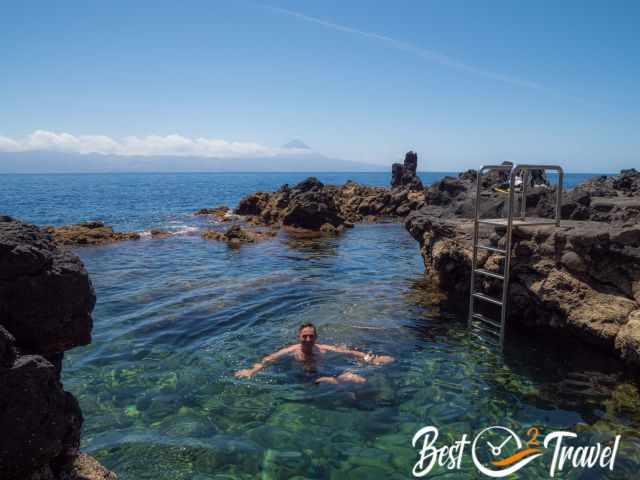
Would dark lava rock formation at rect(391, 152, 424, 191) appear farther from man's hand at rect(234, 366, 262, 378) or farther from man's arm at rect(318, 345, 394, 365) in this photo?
man's hand at rect(234, 366, 262, 378)

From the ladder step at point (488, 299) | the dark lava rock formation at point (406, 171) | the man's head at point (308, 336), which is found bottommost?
the man's head at point (308, 336)

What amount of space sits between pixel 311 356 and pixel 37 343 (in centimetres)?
578

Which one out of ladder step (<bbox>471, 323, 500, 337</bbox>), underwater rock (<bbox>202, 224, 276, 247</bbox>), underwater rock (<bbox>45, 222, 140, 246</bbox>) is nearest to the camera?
ladder step (<bbox>471, 323, 500, 337</bbox>)

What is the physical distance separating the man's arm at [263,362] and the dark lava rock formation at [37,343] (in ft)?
14.9

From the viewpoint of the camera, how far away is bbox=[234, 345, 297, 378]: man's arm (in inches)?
348

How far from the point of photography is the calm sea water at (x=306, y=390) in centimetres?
622

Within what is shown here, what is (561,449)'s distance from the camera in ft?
20.9

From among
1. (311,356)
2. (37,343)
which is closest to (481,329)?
(311,356)

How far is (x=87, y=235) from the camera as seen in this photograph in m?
26.4

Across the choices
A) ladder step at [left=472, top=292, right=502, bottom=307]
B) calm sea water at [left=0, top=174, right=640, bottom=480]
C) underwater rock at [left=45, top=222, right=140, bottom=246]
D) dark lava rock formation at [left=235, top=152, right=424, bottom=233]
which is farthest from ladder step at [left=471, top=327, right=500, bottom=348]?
underwater rock at [left=45, top=222, right=140, bottom=246]

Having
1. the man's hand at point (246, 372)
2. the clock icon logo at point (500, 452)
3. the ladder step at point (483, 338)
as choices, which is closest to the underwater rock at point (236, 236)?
the ladder step at point (483, 338)

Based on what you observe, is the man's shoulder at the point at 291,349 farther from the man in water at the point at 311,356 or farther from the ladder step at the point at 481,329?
the ladder step at the point at 481,329

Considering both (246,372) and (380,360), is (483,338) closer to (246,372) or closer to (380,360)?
(380,360)

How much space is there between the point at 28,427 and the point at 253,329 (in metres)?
8.40
